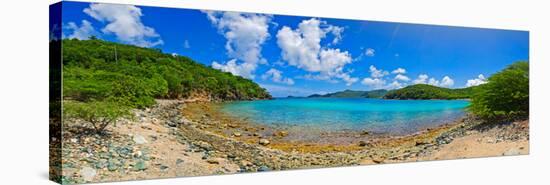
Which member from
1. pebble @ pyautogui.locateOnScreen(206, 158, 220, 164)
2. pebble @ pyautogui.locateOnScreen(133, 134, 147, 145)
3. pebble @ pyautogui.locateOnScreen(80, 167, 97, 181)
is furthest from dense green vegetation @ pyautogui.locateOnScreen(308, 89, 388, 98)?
pebble @ pyautogui.locateOnScreen(80, 167, 97, 181)

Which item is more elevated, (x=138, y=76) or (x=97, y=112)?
(x=138, y=76)

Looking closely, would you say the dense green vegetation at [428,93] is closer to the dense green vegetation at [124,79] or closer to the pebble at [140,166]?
the dense green vegetation at [124,79]

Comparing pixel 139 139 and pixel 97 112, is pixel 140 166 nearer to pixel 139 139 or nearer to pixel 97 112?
pixel 139 139

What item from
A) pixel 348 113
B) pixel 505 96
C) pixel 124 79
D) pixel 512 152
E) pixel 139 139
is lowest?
pixel 512 152

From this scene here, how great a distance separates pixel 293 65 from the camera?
30.0ft

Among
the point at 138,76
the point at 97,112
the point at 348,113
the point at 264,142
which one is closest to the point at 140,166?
the point at 97,112

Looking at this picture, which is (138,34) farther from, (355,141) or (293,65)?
(355,141)

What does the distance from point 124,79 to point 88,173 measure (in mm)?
1186

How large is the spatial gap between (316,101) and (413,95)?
163 cm

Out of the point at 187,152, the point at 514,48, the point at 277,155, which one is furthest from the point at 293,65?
the point at 514,48

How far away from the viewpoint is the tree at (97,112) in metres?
7.45

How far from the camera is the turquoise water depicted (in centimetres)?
891

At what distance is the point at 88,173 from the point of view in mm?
7465

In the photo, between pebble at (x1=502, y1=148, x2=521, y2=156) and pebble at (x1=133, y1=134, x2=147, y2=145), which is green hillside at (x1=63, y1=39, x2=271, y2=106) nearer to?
pebble at (x1=133, y1=134, x2=147, y2=145)
